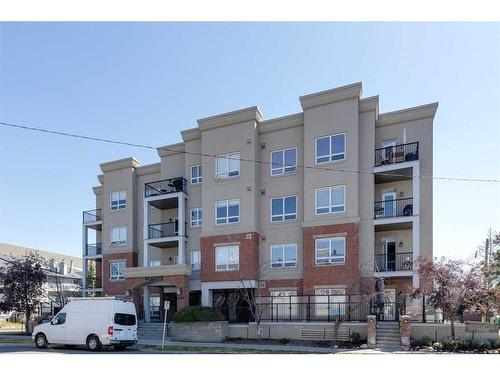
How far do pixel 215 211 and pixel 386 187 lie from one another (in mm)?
10824

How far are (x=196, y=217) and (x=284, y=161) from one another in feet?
24.5

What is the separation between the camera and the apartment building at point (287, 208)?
2331 cm

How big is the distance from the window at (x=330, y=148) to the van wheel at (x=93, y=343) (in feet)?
49.4

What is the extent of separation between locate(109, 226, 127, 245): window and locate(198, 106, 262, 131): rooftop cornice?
34.8 ft

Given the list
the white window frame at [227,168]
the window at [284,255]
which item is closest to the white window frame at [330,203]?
the window at [284,255]

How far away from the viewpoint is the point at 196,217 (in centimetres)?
2920

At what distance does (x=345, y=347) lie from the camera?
63.2ft

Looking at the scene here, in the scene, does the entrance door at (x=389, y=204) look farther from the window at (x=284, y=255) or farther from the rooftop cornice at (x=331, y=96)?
the rooftop cornice at (x=331, y=96)

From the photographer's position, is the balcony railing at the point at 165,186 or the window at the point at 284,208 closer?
the window at the point at 284,208

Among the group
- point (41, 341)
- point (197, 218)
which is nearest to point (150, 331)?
point (41, 341)

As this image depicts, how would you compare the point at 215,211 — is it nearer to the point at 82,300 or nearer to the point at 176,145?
the point at 176,145

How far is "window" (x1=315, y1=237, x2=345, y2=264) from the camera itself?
23519mm

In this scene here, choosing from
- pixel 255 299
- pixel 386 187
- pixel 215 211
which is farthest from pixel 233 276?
pixel 386 187

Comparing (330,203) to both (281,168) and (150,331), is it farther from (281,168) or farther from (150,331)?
(150,331)
